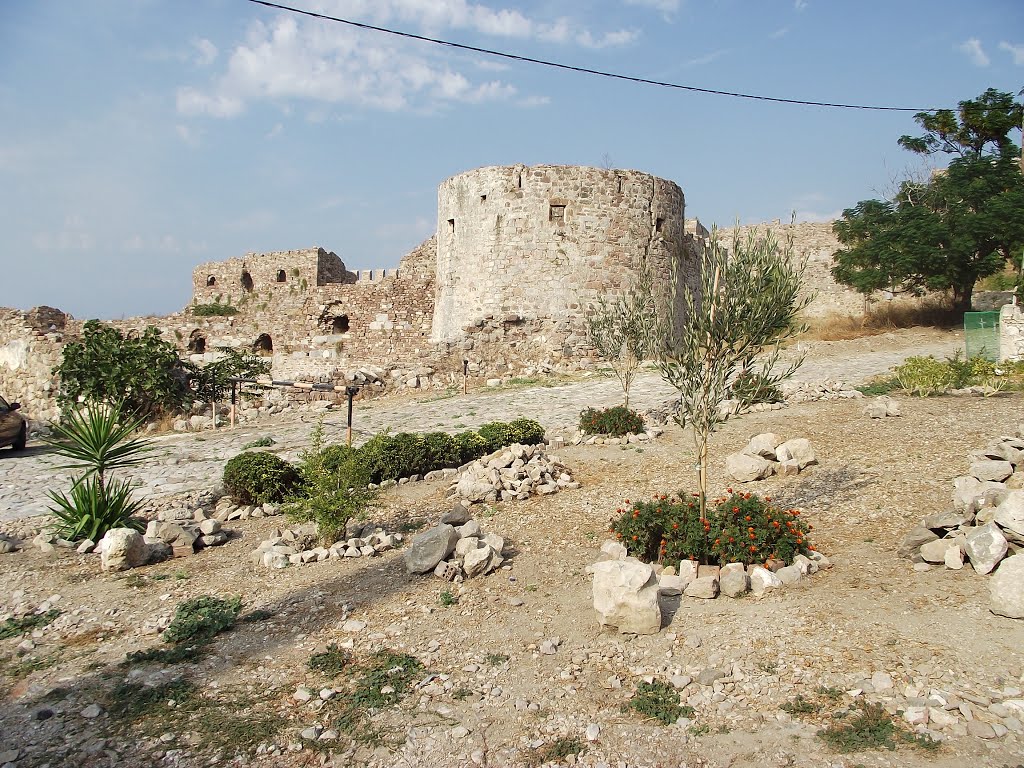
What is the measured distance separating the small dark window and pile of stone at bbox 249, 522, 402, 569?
67.7 feet

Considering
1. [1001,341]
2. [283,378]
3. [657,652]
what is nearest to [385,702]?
[657,652]

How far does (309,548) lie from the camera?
27.9 ft

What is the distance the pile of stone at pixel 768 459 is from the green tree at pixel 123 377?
14910 mm

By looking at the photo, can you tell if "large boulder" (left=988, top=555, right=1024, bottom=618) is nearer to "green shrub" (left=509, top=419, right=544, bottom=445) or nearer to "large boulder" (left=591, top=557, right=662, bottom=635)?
"large boulder" (left=591, top=557, right=662, bottom=635)

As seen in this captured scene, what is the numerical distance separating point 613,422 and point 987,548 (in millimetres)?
7452

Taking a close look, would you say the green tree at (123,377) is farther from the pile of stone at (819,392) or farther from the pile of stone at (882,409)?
the pile of stone at (882,409)

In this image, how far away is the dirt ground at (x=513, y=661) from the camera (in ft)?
14.1

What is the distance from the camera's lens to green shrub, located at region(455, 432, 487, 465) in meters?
11.7

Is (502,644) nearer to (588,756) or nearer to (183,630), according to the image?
(588,756)

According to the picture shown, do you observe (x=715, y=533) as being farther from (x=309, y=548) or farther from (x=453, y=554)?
(x=309, y=548)

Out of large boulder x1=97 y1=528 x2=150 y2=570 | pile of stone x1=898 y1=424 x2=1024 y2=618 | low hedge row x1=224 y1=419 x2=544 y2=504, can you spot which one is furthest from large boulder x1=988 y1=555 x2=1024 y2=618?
large boulder x1=97 y1=528 x2=150 y2=570

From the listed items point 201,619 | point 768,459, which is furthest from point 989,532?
point 201,619

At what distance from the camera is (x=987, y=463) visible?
746 cm

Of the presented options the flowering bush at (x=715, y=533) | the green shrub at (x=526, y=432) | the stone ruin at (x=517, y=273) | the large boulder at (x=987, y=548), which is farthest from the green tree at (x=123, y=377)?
the large boulder at (x=987, y=548)
